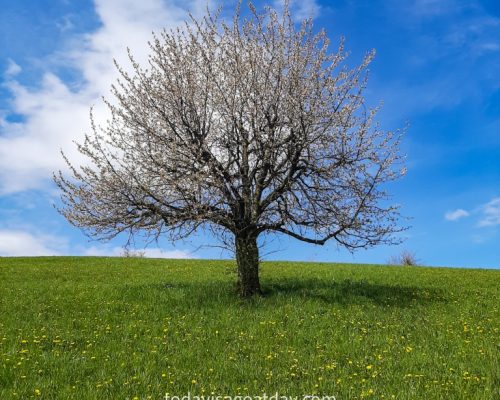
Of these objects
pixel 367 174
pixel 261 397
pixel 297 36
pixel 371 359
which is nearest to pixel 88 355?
pixel 261 397

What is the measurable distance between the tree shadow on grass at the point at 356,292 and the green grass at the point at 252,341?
79 millimetres

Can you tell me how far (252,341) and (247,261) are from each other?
4.86 metres

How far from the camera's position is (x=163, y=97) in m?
Answer: 17.5

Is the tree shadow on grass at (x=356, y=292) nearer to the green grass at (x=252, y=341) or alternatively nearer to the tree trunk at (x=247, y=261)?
the green grass at (x=252, y=341)

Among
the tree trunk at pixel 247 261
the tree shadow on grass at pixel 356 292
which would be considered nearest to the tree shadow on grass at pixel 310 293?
the tree shadow on grass at pixel 356 292

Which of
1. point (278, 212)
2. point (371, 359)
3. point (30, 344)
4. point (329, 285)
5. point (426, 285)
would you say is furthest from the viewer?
point (426, 285)

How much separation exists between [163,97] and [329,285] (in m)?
10.3

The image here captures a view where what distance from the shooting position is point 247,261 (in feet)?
58.1

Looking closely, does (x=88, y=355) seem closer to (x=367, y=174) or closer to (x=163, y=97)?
(x=163, y=97)

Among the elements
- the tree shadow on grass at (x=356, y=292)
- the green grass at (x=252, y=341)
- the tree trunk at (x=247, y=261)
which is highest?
the tree trunk at (x=247, y=261)

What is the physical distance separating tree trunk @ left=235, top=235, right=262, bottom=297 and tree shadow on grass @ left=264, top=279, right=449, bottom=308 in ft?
3.38

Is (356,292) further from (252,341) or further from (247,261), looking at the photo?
(252,341)

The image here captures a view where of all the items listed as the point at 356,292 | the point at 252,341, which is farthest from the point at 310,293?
the point at 252,341

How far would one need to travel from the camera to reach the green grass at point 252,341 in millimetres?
9836
